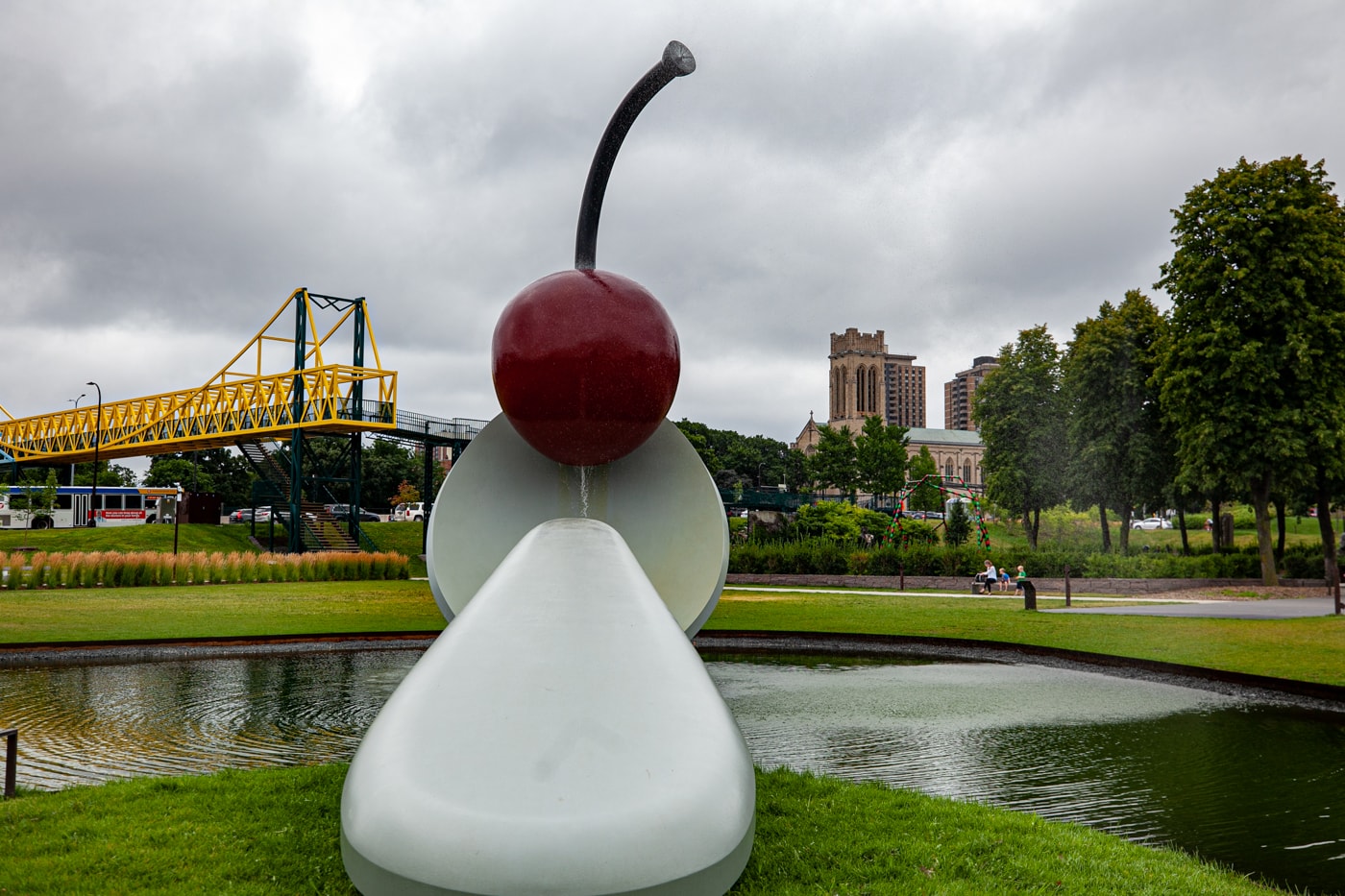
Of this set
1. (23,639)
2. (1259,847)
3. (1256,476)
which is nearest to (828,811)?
(1259,847)

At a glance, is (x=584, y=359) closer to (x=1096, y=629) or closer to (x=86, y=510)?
(x=1096, y=629)

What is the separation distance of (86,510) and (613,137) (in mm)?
57768

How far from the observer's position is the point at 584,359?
646 cm

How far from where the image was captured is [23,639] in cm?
1558

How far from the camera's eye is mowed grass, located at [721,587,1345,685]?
45.6 feet

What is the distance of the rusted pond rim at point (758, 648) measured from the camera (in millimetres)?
13555

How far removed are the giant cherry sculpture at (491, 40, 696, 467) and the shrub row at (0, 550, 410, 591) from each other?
26.6m

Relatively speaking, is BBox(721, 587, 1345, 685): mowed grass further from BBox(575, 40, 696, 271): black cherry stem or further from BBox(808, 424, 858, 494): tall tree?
BBox(808, 424, 858, 494): tall tree

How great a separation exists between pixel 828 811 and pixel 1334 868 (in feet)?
10.4

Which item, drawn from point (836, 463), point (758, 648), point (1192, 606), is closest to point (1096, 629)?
point (758, 648)

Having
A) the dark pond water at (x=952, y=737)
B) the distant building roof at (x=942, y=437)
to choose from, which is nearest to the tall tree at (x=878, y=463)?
the dark pond water at (x=952, y=737)

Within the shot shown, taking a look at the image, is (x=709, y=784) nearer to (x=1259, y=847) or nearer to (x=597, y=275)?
(x=597, y=275)

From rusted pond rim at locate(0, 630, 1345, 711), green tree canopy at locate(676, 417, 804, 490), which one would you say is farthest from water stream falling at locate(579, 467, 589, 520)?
green tree canopy at locate(676, 417, 804, 490)

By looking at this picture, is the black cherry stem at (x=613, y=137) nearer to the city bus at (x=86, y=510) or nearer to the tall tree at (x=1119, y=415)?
the tall tree at (x=1119, y=415)
